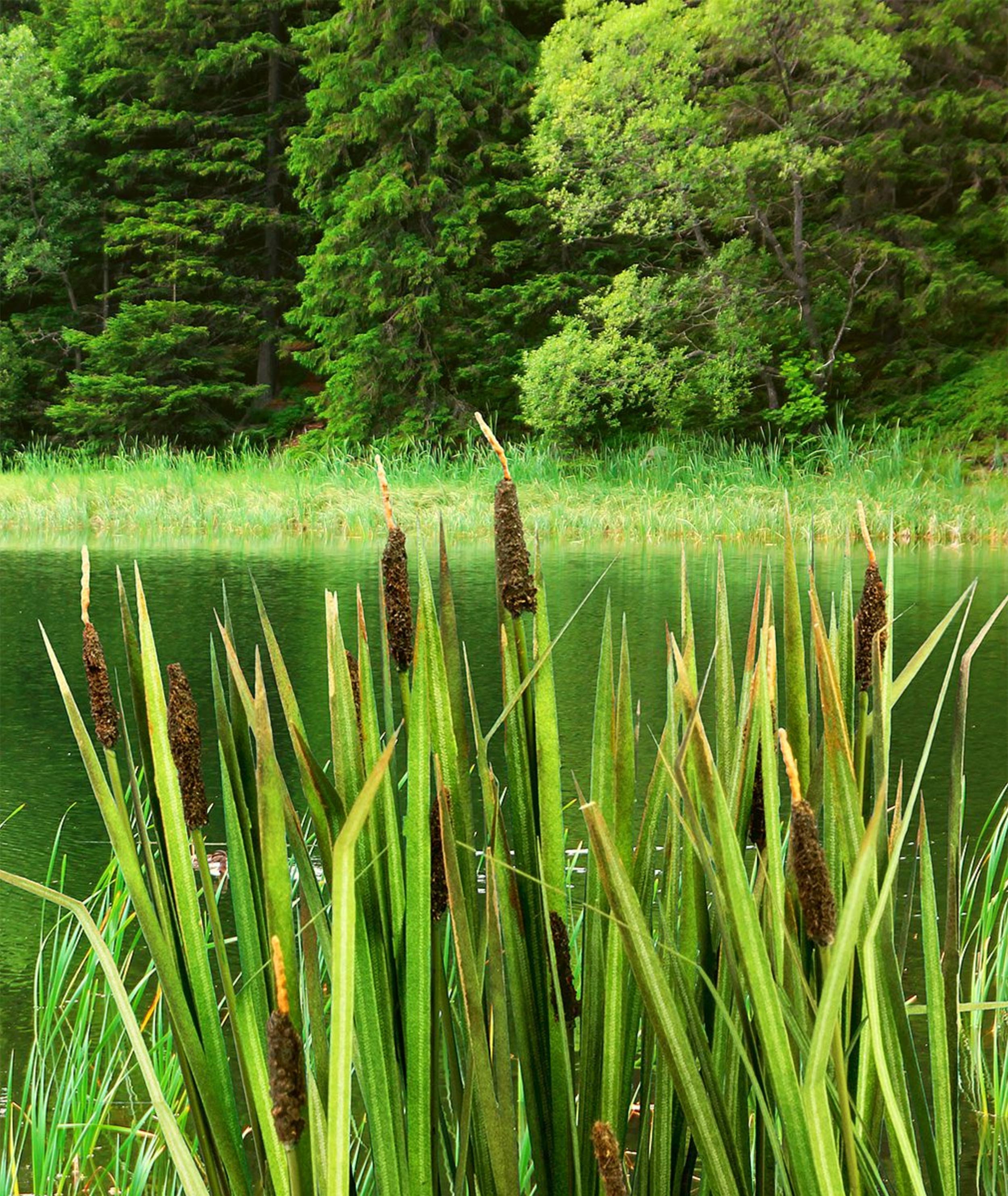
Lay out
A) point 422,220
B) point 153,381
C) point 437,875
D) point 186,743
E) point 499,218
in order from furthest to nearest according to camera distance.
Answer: point 153,381
point 499,218
point 422,220
point 437,875
point 186,743

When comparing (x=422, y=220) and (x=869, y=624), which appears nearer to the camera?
(x=869, y=624)

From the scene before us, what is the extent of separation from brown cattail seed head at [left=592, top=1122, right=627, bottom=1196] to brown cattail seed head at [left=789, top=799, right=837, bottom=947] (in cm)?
11

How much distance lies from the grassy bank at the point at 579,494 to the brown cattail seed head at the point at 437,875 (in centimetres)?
775

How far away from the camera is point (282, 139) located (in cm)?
2017

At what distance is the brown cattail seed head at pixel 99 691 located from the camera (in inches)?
27.3

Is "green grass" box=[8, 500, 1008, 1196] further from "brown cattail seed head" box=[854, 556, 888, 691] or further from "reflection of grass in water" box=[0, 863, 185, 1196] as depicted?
"reflection of grass in water" box=[0, 863, 185, 1196]

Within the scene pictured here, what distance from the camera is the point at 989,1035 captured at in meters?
2.08

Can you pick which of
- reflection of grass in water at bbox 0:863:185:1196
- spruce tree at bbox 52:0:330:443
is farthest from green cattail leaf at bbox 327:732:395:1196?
spruce tree at bbox 52:0:330:443

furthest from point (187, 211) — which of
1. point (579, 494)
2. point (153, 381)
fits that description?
point (579, 494)

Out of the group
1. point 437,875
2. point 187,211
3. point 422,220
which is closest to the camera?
point 437,875

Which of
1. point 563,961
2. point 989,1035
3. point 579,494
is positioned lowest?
point 989,1035

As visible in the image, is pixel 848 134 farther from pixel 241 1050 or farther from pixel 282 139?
pixel 241 1050

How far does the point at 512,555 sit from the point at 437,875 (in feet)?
0.74

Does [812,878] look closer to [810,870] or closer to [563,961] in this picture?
[810,870]
